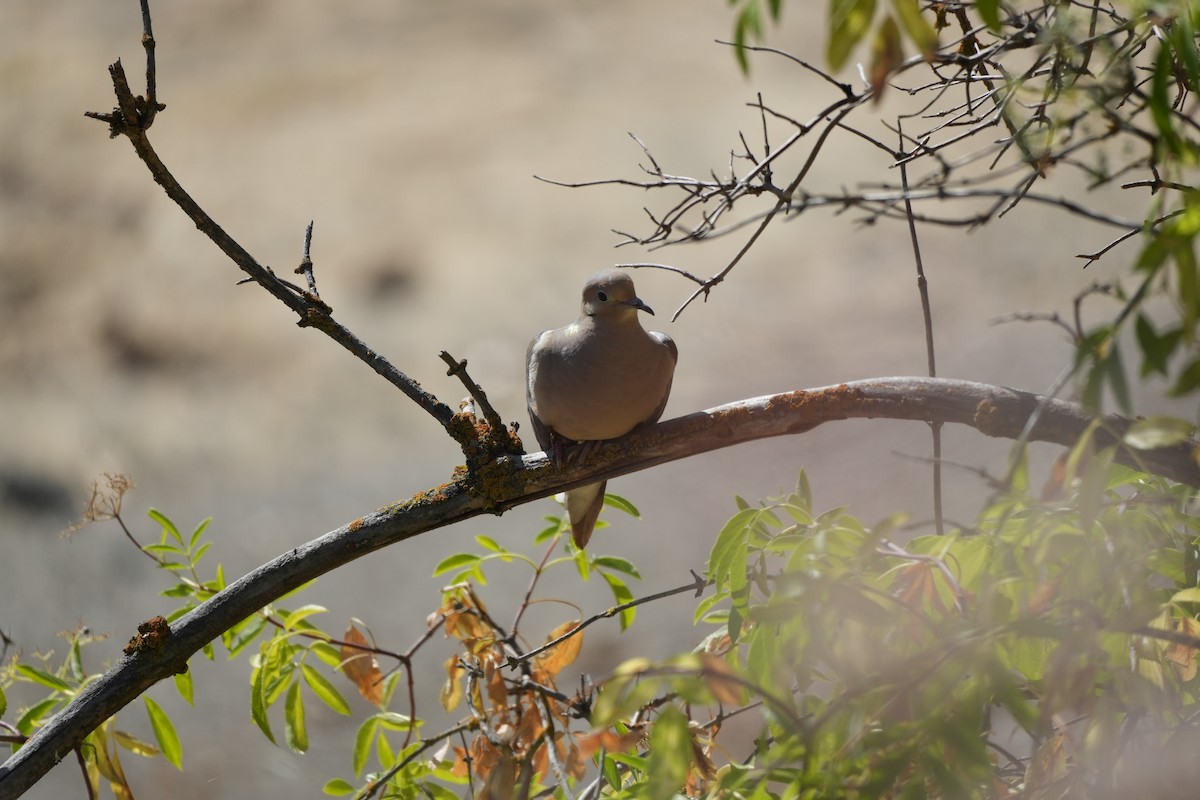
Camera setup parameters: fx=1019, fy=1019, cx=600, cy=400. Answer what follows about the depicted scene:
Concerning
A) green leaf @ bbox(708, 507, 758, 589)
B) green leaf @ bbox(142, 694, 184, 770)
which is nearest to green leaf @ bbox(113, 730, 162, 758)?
green leaf @ bbox(142, 694, 184, 770)

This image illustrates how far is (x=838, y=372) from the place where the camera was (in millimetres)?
6242

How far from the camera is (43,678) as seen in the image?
1970 millimetres

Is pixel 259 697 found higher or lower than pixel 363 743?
higher

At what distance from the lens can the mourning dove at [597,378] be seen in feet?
7.30

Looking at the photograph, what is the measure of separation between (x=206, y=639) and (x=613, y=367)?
3.31ft

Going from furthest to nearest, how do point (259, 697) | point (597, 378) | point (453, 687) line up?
point (597, 378), point (453, 687), point (259, 697)

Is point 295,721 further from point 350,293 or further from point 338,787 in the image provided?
point 350,293

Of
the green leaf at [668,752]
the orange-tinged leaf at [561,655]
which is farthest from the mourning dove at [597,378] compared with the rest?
the green leaf at [668,752]

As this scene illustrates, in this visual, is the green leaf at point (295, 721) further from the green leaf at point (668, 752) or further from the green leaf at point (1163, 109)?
the green leaf at point (1163, 109)

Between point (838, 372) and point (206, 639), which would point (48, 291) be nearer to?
point (838, 372)

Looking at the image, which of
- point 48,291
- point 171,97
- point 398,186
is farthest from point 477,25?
point 48,291

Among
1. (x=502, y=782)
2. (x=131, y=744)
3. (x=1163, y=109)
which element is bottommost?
(x=502, y=782)

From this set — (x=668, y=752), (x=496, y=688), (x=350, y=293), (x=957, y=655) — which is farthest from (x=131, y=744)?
(x=350, y=293)

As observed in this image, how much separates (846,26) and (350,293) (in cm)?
622
